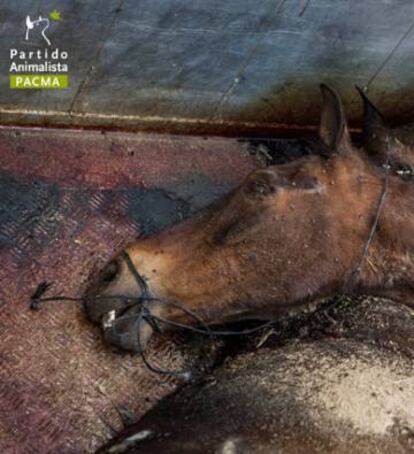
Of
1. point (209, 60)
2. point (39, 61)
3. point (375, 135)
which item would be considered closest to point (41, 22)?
point (39, 61)

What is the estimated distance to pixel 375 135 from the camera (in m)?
4.29

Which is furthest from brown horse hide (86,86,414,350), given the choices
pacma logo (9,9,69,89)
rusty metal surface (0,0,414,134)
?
pacma logo (9,9,69,89)

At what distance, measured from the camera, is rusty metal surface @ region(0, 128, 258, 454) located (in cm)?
388

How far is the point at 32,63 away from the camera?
167 inches

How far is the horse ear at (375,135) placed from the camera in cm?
420

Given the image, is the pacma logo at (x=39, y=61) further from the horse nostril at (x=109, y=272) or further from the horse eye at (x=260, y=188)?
the horse eye at (x=260, y=188)

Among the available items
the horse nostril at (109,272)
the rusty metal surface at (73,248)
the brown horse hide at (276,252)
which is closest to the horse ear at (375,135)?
the brown horse hide at (276,252)

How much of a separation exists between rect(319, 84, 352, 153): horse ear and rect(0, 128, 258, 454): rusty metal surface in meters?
1.01

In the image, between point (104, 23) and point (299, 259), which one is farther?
point (104, 23)

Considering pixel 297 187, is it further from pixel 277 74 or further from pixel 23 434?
pixel 23 434

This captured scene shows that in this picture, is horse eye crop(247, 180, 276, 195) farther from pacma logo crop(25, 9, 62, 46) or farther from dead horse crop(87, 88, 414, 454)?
pacma logo crop(25, 9, 62, 46)

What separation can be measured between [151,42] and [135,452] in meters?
2.09

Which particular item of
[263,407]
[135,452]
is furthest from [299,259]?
[135,452]

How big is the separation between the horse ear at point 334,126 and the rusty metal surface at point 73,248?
3.32ft
